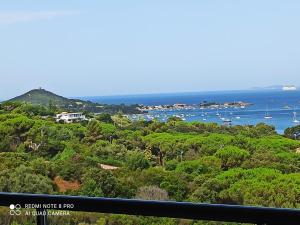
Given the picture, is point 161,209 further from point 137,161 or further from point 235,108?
point 235,108

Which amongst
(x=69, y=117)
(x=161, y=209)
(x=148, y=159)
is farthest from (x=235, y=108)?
(x=161, y=209)

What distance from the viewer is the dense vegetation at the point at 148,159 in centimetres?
678

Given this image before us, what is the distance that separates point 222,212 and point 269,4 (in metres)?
10.5

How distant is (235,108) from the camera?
30.1 feet

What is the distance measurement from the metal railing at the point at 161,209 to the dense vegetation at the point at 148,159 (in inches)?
185

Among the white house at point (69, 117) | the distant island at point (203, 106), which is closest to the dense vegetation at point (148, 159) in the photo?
the white house at point (69, 117)

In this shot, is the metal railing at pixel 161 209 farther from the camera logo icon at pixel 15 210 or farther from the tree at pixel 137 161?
the tree at pixel 137 161

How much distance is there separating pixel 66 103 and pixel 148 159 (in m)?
2.28

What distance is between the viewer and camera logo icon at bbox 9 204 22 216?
1.35m

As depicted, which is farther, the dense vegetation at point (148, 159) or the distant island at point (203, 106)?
the distant island at point (203, 106)

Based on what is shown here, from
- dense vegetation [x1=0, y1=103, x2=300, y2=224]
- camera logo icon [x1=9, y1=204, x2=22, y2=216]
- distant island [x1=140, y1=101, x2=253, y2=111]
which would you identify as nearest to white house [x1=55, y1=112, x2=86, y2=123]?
dense vegetation [x1=0, y1=103, x2=300, y2=224]

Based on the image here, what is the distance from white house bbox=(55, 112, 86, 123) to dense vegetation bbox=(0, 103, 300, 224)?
0.48 ft

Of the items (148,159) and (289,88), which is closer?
(148,159)

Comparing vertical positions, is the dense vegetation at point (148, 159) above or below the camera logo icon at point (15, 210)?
below
